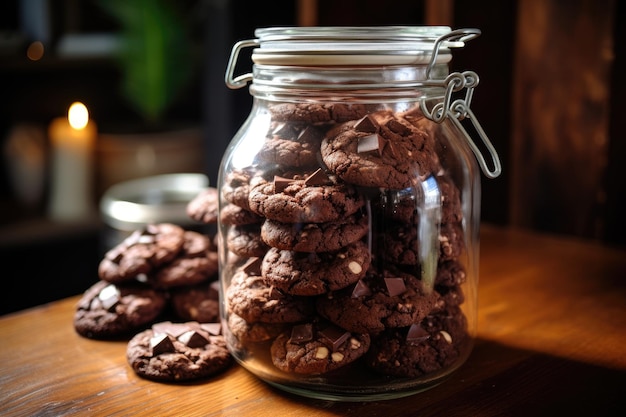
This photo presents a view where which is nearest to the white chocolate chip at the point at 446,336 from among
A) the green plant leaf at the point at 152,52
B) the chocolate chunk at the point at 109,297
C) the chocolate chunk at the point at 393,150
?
the chocolate chunk at the point at 393,150

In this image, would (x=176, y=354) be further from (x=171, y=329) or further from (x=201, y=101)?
(x=201, y=101)

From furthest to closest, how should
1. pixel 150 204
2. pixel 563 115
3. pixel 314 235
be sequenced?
pixel 150 204 → pixel 563 115 → pixel 314 235

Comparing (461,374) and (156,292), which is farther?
(156,292)

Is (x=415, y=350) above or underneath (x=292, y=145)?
underneath

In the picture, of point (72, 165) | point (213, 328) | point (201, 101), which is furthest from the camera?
point (201, 101)

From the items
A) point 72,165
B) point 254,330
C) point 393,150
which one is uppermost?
point 393,150

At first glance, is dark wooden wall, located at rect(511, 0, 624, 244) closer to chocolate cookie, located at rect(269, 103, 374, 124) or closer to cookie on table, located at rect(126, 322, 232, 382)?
chocolate cookie, located at rect(269, 103, 374, 124)

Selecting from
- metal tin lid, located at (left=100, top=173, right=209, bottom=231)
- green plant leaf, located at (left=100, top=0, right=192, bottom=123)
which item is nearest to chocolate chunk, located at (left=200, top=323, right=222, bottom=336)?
metal tin lid, located at (left=100, top=173, right=209, bottom=231)

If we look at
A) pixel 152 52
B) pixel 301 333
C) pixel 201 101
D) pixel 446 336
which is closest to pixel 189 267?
pixel 301 333

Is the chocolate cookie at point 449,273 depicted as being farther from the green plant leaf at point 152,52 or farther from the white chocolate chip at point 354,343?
the green plant leaf at point 152,52
